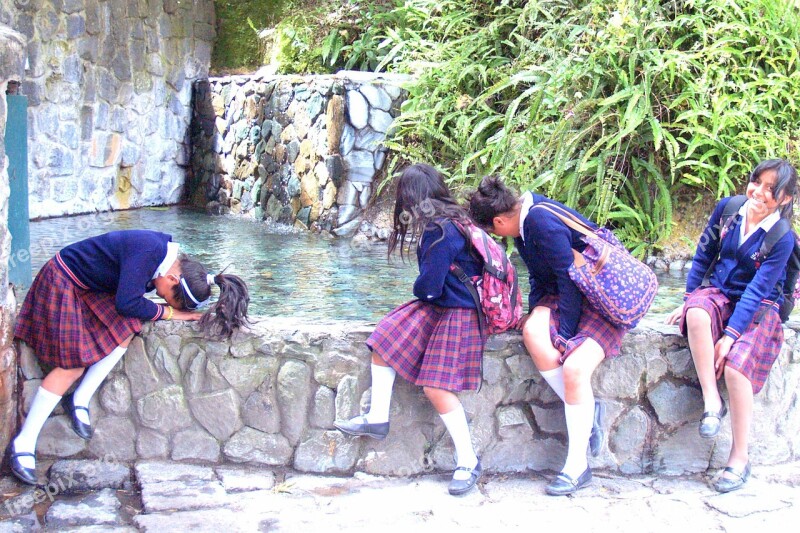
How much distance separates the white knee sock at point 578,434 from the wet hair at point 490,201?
2.55ft

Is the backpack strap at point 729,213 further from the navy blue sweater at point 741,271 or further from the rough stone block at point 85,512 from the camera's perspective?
the rough stone block at point 85,512

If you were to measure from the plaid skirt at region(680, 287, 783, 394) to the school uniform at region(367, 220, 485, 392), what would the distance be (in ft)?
2.93

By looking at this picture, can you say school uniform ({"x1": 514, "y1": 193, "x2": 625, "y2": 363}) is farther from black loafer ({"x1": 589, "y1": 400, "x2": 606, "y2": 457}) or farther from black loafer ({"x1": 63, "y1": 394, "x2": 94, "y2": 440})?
black loafer ({"x1": 63, "y1": 394, "x2": 94, "y2": 440})

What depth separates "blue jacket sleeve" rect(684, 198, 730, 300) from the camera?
3.72 metres

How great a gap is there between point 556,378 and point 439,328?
0.49 m

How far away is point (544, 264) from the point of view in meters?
3.49

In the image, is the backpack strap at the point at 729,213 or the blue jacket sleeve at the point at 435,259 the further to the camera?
the backpack strap at the point at 729,213

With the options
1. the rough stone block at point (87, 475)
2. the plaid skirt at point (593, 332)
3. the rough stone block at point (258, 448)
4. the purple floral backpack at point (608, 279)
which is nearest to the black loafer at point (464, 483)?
the plaid skirt at point (593, 332)

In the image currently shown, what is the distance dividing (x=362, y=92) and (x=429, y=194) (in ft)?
12.9

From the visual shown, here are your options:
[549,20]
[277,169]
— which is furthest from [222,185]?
[549,20]

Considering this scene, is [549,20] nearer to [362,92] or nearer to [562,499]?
[362,92]

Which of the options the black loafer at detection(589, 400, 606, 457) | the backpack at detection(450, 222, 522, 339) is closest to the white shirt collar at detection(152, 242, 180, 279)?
the backpack at detection(450, 222, 522, 339)

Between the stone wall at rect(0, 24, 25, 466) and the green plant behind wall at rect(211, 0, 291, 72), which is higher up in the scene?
the green plant behind wall at rect(211, 0, 291, 72)

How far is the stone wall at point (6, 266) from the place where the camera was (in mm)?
3318
